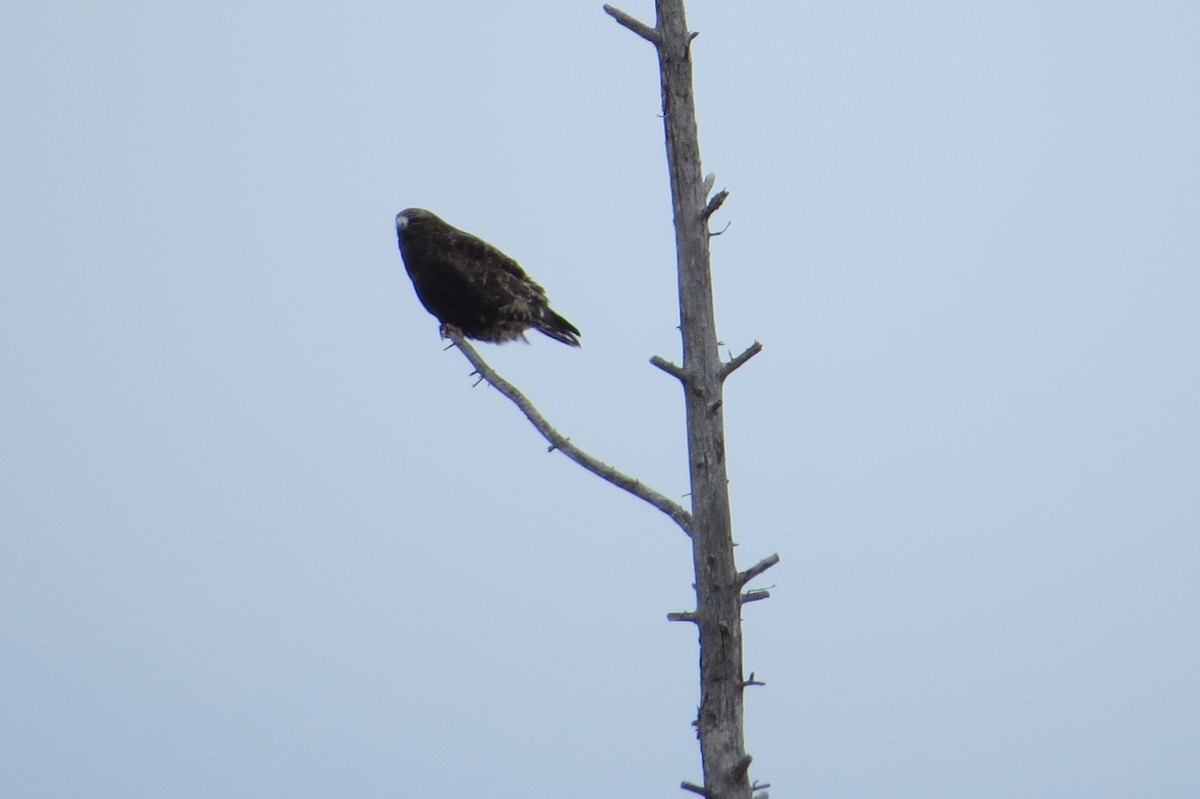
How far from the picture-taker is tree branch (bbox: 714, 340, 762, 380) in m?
5.38

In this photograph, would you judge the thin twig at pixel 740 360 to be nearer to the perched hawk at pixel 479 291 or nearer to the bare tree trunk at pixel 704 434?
the bare tree trunk at pixel 704 434

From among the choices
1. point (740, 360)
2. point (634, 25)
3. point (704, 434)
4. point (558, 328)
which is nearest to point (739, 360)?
point (740, 360)

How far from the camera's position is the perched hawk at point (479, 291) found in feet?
29.5

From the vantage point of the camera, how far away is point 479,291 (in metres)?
8.95

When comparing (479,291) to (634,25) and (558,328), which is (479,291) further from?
(634,25)

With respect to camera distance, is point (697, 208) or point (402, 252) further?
point (402, 252)

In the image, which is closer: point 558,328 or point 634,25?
point 634,25

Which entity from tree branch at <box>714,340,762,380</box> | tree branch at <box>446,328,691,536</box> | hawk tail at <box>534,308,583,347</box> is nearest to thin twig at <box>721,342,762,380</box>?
tree branch at <box>714,340,762,380</box>

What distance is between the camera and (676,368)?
18.2 feet

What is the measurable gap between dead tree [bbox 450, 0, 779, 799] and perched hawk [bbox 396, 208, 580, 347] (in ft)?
11.2

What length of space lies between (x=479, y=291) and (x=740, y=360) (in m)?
3.83

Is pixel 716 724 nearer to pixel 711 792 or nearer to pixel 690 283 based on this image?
pixel 711 792

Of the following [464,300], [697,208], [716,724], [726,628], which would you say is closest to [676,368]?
[697,208]

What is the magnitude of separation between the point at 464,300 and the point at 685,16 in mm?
3699
